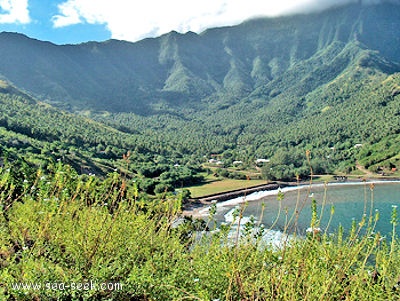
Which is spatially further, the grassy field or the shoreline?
the grassy field

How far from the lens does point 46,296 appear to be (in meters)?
4.60

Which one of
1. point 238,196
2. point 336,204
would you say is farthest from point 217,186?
point 336,204

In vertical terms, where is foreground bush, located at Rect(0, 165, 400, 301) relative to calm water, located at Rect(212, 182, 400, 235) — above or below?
above

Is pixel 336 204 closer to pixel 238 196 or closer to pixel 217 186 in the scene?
pixel 238 196

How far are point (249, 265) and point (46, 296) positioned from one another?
2640mm

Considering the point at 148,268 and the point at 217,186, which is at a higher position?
the point at 148,268

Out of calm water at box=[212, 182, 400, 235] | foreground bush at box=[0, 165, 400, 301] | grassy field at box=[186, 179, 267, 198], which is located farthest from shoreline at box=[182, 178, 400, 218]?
foreground bush at box=[0, 165, 400, 301]

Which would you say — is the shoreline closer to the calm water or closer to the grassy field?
the calm water

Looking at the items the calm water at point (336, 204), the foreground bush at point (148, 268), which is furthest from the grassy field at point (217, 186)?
the foreground bush at point (148, 268)

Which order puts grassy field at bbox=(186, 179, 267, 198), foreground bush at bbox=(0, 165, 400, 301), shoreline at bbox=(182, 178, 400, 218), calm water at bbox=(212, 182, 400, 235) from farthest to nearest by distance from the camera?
grassy field at bbox=(186, 179, 267, 198)
shoreline at bbox=(182, 178, 400, 218)
calm water at bbox=(212, 182, 400, 235)
foreground bush at bbox=(0, 165, 400, 301)

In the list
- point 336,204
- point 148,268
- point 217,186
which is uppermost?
point 148,268

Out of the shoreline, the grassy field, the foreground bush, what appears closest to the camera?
the foreground bush

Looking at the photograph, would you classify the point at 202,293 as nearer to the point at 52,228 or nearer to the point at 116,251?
the point at 116,251

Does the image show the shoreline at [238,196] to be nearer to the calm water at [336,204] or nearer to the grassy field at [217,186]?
the calm water at [336,204]
